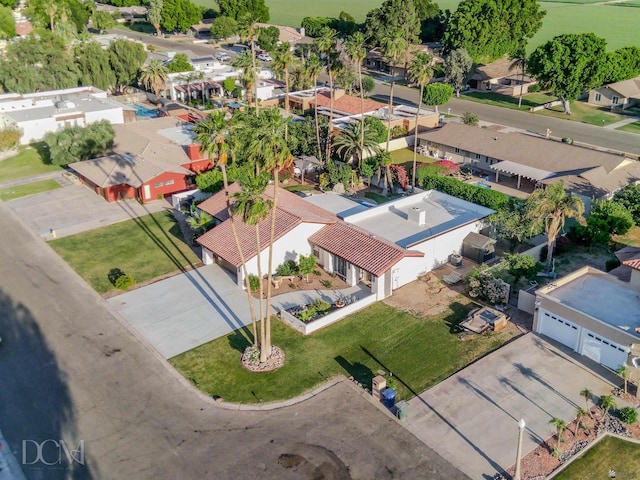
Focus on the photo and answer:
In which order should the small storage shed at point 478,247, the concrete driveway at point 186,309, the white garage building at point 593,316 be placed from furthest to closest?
the small storage shed at point 478,247
the concrete driveway at point 186,309
the white garage building at point 593,316

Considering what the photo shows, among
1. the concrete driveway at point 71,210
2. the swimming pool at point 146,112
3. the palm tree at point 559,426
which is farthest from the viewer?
the swimming pool at point 146,112

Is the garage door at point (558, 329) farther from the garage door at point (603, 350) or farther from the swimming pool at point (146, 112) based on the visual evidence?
the swimming pool at point (146, 112)

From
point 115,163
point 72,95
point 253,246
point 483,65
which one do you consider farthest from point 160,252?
point 483,65

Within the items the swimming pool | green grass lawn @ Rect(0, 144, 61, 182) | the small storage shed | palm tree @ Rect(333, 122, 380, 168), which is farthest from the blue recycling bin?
the swimming pool

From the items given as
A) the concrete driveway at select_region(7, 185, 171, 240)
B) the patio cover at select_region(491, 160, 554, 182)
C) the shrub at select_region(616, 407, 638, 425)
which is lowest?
the shrub at select_region(616, 407, 638, 425)

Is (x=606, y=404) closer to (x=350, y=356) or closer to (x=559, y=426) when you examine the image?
(x=559, y=426)

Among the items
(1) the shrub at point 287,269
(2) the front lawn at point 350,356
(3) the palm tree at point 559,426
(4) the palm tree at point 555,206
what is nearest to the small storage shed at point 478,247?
(4) the palm tree at point 555,206

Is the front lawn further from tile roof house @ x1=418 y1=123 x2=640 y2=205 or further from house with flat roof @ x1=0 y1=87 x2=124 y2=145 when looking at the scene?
house with flat roof @ x1=0 y1=87 x2=124 y2=145
